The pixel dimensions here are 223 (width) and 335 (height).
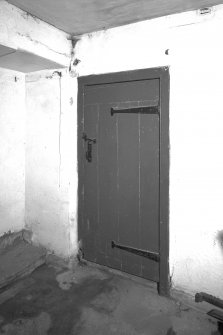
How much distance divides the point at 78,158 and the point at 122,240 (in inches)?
42.9

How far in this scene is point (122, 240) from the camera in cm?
314

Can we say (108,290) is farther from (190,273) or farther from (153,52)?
(153,52)

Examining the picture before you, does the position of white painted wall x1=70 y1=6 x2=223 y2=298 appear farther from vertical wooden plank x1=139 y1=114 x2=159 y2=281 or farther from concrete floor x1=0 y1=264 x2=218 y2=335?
concrete floor x1=0 y1=264 x2=218 y2=335

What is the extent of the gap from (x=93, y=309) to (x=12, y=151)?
2.12 m

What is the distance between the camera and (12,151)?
3557 mm

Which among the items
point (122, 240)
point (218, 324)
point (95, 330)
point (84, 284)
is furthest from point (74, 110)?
point (218, 324)

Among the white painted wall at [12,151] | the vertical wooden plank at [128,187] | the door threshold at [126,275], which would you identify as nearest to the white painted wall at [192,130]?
the door threshold at [126,275]

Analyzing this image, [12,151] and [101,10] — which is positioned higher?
[101,10]

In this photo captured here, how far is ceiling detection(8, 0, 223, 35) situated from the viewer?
94.3 inches

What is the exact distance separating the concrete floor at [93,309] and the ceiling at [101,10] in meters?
2.76

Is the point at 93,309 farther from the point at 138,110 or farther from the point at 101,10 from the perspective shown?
the point at 101,10

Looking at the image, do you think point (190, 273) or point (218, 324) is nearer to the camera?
point (218, 324)

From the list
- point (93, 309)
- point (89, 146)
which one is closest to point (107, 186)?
point (89, 146)

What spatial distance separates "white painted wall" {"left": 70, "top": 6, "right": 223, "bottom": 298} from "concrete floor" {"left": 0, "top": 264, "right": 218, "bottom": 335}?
0.32 metres
